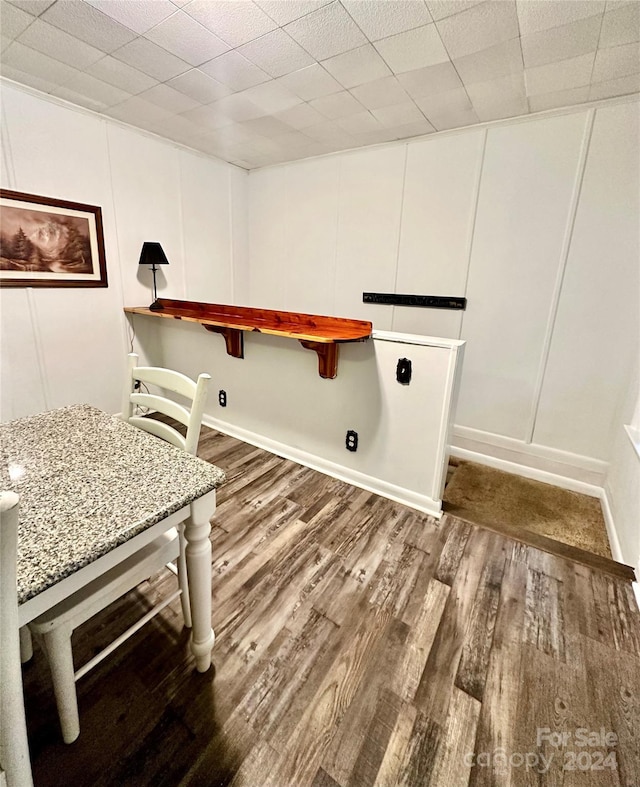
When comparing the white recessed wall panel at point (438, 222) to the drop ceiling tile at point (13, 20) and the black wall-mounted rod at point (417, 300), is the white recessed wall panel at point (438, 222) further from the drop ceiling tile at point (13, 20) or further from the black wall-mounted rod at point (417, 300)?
the drop ceiling tile at point (13, 20)

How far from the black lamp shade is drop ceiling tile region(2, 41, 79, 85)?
3.57 feet

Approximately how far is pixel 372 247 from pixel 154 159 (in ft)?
6.78

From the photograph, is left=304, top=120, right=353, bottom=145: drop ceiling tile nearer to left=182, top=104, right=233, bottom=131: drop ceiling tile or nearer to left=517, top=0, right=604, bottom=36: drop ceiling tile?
left=182, top=104, right=233, bottom=131: drop ceiling tile

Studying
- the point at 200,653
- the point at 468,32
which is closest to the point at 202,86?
the point at 468,32

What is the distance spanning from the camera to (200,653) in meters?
1.20

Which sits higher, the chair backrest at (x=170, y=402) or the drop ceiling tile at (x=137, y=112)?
the drop ceiling tile at (x=137, y=112)

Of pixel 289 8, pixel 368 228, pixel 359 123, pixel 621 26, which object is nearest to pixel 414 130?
pixel 359 123

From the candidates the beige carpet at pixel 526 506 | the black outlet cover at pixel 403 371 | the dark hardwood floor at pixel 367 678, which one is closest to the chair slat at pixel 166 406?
the dark hardwood floor at pixel 367 678

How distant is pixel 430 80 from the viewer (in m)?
2.10

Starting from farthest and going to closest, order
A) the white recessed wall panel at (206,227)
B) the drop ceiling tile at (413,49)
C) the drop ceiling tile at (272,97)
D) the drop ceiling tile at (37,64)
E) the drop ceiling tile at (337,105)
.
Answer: the white recessed wall panel at (206,227), the drop ceiling tile at (337,105), the drop ceiling tile at (272,97), the drop ceiling tile at (37,64), the drop ceiling tile at (413,49)

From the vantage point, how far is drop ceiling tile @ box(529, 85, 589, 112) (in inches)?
84.7

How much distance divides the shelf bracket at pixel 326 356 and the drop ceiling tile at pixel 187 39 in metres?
1.60

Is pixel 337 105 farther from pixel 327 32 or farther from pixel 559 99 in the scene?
pixel 559 99

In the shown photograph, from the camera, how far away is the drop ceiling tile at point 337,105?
234 cm
